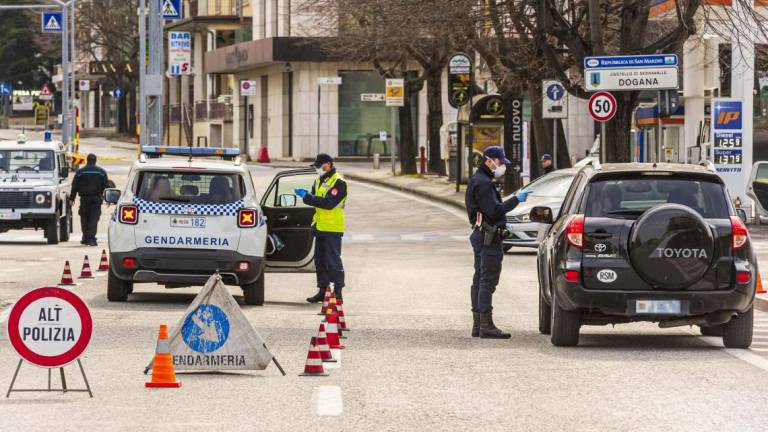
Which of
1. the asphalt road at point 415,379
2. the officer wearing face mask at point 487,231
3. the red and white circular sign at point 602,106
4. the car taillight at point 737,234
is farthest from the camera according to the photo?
the red and white circular sign at point 602,106

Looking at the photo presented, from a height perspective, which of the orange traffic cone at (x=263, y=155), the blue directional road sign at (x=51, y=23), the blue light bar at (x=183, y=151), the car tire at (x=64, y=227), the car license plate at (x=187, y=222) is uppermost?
the blue directional road sign at (x=51, y=23)

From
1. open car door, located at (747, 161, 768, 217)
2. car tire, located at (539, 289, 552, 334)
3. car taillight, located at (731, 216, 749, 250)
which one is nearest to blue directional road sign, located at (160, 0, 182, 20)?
open car door, located at (747, 161, 768, 217)

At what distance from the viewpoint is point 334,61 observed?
7319 cm

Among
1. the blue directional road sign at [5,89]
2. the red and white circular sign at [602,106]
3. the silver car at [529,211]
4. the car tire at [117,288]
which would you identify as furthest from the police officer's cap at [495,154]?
the blue directional road sign at [5,89]

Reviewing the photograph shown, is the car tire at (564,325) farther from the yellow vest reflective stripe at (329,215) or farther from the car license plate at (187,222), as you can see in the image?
the car license plate at (187,222)

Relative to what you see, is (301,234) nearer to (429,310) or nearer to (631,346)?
(429,310)

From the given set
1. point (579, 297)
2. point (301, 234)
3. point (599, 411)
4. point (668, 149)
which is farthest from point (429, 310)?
point (668, 149)

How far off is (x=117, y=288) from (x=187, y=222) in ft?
4.02

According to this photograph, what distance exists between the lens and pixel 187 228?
1842cm

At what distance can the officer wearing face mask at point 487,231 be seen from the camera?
595 inches

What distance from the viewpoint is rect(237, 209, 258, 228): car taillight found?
60.7 feet

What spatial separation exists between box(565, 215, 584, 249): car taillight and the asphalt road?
950 millimetres

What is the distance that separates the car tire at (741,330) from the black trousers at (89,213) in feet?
60.2

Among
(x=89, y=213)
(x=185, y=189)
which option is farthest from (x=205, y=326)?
(x=89, y=213)
